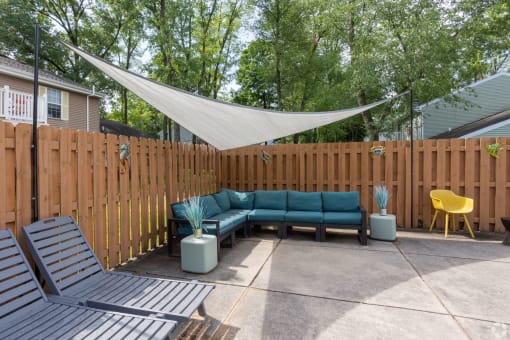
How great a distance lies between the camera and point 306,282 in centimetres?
308

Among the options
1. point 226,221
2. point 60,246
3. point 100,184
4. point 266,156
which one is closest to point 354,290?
point 226,221

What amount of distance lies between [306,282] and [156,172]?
9.38 ft

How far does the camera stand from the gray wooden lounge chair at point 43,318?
1.59 metres

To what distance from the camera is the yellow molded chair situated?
15.9 ft

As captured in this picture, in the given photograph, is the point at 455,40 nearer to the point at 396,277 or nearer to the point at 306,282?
the point at 396,277

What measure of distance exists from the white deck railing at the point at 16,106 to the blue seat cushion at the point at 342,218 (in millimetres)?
9012

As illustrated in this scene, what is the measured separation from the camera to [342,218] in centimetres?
468

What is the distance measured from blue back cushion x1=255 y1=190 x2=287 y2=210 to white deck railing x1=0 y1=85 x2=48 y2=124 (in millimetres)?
7556

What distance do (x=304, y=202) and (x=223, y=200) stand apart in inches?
66.5

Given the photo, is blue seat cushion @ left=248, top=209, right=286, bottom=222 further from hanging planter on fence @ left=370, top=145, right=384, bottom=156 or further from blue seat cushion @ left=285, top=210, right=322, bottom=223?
hanging planter on fence @ left=370, top=145, right=384, bottom=156

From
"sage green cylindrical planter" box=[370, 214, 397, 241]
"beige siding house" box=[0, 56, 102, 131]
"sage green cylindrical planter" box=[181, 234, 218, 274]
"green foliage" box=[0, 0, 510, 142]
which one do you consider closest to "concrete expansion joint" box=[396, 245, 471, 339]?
"sage green cylindrical planter" box=[370, 214, 397, 241]

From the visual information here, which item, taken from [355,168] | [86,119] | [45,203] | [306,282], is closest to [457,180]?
[355,168]

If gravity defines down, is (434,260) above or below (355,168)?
below

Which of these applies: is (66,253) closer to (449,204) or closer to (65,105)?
(449,204)
